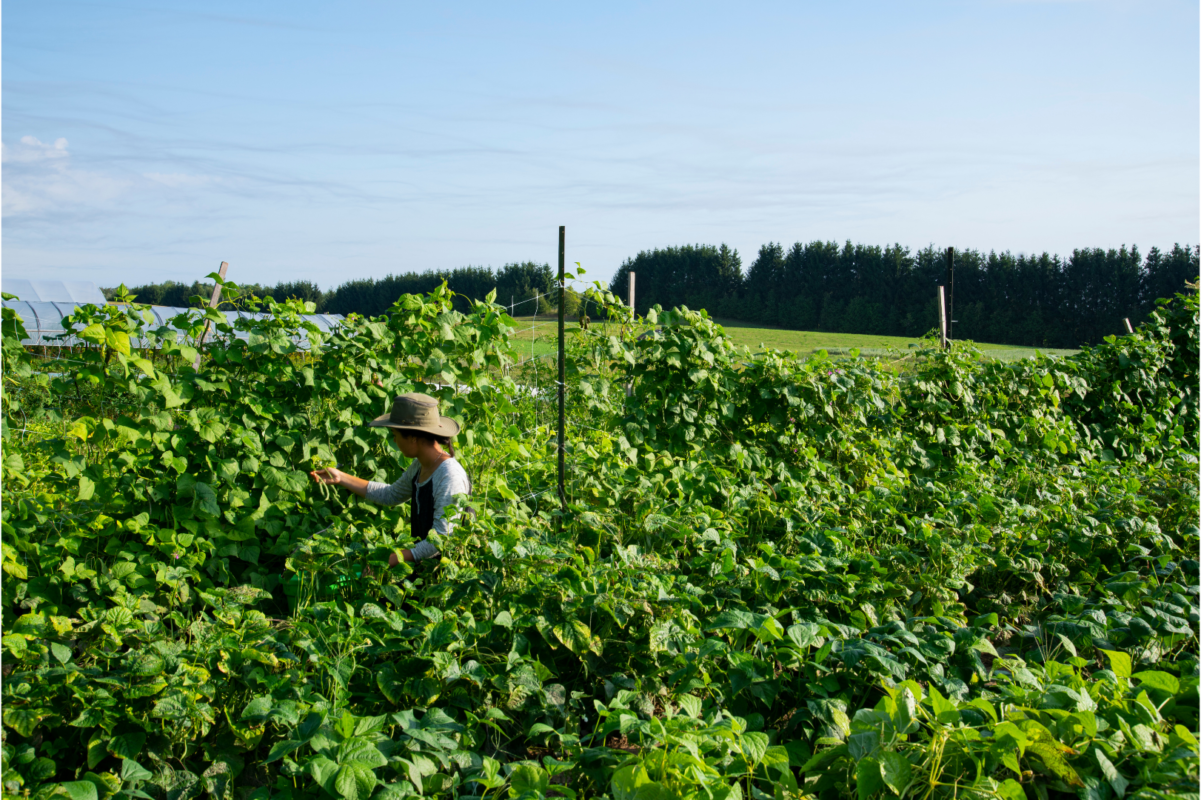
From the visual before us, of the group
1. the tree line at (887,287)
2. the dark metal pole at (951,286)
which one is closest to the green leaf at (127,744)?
the dark metal pole at (951,286)

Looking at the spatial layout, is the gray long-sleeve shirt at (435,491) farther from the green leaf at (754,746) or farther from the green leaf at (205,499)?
the green leaf at (754,746)

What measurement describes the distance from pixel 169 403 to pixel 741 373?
3804 mm

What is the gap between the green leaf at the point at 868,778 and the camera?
183 cm

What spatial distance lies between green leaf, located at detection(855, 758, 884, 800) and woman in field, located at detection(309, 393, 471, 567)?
1.89 meters

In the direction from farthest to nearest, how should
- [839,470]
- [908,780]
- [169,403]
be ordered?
[839,470] < [169,403] < [908,780]

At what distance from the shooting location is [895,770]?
1.83 metres

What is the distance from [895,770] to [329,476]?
9.01ft

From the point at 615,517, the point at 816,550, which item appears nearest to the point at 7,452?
the point at 615,517

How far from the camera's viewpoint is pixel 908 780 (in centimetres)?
182

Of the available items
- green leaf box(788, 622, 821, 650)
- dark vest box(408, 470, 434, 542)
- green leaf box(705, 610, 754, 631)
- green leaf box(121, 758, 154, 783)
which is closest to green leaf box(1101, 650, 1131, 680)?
green leaf box(788, 622, 821, 650)

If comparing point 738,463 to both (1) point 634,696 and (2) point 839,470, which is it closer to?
(2) point 839,470

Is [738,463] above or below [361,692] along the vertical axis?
above

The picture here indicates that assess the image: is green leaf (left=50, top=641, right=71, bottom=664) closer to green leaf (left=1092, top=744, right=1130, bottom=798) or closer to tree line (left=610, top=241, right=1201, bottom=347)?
green leaf (left=1092, top=744, right=1130, bottom=798)

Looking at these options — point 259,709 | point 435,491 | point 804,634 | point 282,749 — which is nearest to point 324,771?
point 282,749
